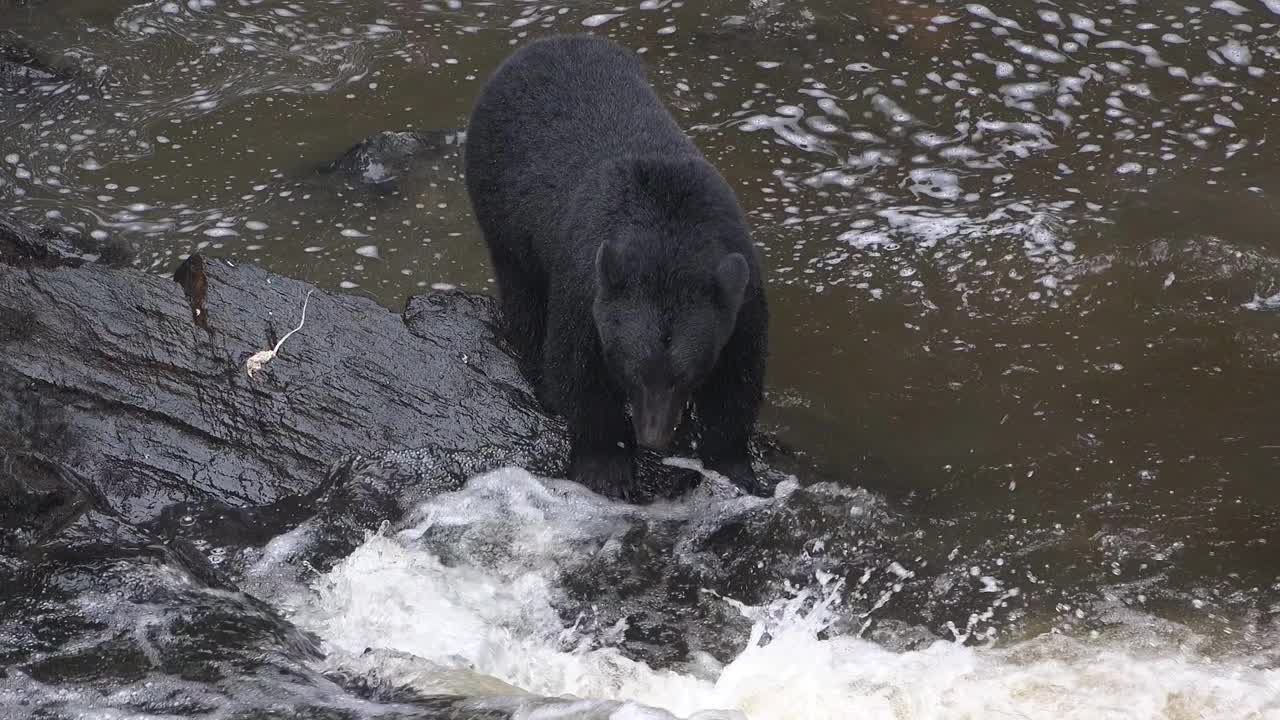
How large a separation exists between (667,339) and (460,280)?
3.08 m

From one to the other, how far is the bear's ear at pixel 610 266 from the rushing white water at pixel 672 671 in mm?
1119

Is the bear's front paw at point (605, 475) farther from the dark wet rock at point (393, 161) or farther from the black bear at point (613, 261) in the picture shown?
the dark wet rock at point (393, 161)

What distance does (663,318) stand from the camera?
4289mm

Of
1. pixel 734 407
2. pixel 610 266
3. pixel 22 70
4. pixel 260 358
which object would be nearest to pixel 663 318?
pixel 610 266

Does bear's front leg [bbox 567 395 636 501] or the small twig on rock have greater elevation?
the small twig on rock

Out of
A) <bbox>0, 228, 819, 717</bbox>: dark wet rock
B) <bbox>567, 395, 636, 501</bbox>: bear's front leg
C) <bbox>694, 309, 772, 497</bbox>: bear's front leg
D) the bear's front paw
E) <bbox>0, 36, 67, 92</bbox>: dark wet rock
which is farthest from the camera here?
<bbox>0, 36, 67, 92</bbox>: dark wet rock

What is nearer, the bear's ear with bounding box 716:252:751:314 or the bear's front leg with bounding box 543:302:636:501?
the bear's ear with bounding box 716:252:751:314

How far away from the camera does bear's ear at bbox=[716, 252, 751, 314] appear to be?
4.25 m

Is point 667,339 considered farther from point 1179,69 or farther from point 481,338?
point 1179,69

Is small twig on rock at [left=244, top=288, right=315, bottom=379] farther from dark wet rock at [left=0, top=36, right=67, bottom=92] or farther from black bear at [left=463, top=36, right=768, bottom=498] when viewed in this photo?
dark wet rock at [left=0, top=36, right=67, bottom=92]

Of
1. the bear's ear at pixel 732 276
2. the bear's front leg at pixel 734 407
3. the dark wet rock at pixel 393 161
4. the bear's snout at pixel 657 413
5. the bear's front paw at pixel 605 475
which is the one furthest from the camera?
the dark wet rock at pixel 393 161

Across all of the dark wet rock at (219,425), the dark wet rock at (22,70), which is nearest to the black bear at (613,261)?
the dark wet rock at (219,425)

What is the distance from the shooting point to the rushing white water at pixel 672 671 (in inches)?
158

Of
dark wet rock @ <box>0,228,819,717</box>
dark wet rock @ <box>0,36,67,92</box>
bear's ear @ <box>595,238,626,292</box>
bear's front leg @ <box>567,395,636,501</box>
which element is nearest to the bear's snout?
bear's ear @ <box>595,238,626,292</box>
